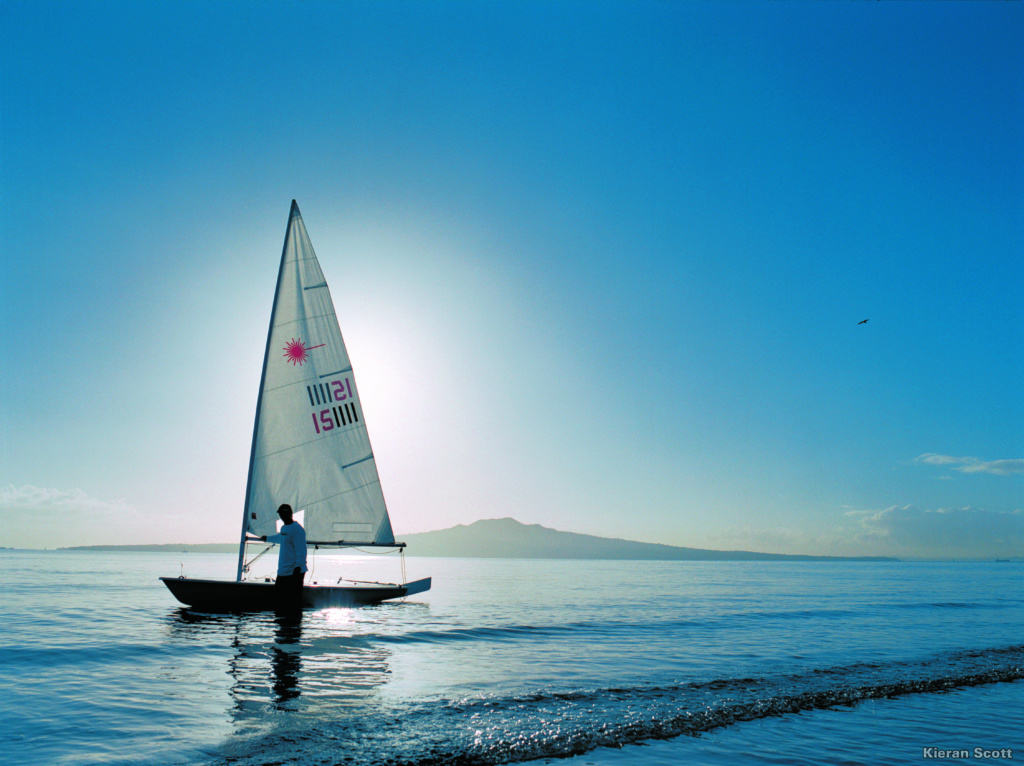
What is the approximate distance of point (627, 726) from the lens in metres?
10.0

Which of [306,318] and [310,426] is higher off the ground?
[306,318]

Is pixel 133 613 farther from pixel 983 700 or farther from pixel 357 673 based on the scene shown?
pixel 983 700

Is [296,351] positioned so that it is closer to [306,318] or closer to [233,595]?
[306,318]

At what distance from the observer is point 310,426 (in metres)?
26.6

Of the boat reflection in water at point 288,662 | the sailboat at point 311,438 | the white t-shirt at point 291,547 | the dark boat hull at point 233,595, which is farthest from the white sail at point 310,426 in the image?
the white t-shirt at point 291,547

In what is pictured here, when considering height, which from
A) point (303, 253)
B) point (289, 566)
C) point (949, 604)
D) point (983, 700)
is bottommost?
point (949, 604)

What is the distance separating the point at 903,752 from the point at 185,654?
15540 mm

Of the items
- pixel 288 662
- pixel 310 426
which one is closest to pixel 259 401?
pixel 310 426

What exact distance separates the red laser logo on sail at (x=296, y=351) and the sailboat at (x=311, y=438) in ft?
0.13

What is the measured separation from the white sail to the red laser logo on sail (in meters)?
0.04

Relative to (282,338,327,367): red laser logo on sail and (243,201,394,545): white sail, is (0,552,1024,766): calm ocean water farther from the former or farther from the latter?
(282,338,327,367): red laser logo on sail

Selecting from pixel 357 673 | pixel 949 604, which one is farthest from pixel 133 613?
pixel 949 604

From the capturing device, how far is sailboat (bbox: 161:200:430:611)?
25.5 metres

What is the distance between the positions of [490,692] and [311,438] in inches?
646
